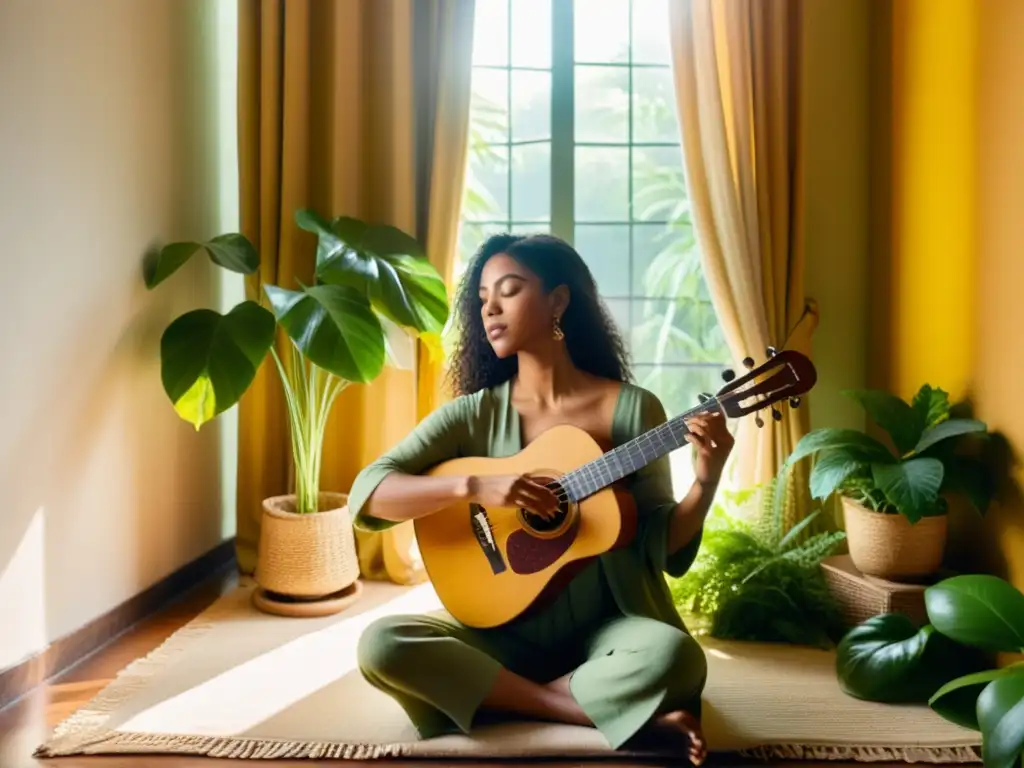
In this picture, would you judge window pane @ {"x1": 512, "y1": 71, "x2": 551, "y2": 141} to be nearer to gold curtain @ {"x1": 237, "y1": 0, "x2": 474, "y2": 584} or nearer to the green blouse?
gold curtain @ {"x1": 237, "y1": 0, "x2": 474, "y2": 584}

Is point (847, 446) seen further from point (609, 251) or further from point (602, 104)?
point (602, 104)

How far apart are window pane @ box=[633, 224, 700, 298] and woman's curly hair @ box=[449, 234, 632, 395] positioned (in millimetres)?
1133

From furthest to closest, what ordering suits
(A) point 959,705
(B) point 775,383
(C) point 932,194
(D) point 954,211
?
1. (C) point 932,194
2. (D) point 954,211
3. (A) point 959,705
4. (B) point 775,383

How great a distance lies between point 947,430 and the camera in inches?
86.1

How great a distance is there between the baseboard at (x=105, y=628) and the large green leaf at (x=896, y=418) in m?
1.88

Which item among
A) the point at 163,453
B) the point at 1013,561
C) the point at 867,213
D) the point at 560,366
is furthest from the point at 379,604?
the point at 867,213

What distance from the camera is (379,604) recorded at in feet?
8.98

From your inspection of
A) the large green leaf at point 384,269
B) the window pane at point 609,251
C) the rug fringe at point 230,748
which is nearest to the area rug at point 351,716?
the rug fringe at point 230,748

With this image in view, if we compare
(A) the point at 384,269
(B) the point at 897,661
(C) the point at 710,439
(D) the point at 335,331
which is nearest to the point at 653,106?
(A) the point at 384,269

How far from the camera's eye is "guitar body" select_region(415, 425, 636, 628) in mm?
1812

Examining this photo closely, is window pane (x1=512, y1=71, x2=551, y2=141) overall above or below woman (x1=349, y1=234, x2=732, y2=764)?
above

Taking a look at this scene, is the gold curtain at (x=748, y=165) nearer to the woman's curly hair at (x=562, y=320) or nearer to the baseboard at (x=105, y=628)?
the woman's curly hair at (x=562, y=320)

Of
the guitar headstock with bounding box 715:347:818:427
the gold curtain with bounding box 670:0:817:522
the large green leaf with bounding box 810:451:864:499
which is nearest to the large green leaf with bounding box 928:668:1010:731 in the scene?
the large green leaf with bounding box 810:451:864:499

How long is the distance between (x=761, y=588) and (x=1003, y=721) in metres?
0.97
